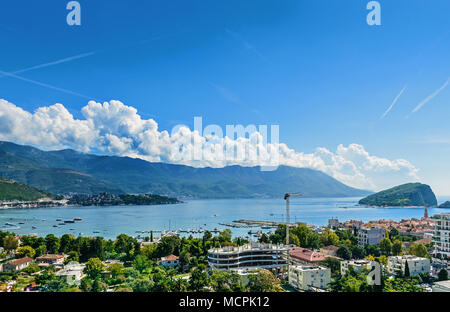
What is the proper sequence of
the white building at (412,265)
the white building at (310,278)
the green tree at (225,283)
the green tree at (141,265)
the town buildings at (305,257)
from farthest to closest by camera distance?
the town buildings at (305,257)
the green tree at (141,265)
the white building at (412,265)
the white building at (310,278)
the green tree at (225,283)

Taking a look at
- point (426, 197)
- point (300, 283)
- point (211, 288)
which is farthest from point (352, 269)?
point (426, 197)

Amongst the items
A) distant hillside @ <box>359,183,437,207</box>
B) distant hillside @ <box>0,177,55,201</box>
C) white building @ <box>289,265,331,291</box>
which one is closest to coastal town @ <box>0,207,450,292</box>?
white building @ <box>289,265,331,291</box>

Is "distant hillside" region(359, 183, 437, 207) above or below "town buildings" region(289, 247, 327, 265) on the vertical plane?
above

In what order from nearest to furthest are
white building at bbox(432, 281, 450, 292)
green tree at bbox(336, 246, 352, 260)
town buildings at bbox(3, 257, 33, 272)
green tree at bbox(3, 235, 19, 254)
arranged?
white building at bbox(432, 281, 450, 292)
town buildings at bbox(3, 257, 33, 272)
green tree at bbox(336, 246, 352, 260)
green tree at bbox(3, 235, 19, 254)

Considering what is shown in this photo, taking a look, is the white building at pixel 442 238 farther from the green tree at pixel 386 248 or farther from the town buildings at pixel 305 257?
the town buildings at pixel 305 257

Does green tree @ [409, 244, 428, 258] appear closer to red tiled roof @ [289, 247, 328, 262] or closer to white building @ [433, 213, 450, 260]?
white building @ [433, 213, 450, 260]

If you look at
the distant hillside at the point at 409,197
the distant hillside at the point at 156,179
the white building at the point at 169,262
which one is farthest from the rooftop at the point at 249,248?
the distant hillside at the point at 156,179

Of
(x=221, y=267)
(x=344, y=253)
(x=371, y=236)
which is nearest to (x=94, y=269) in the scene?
(x=221, y=267)
